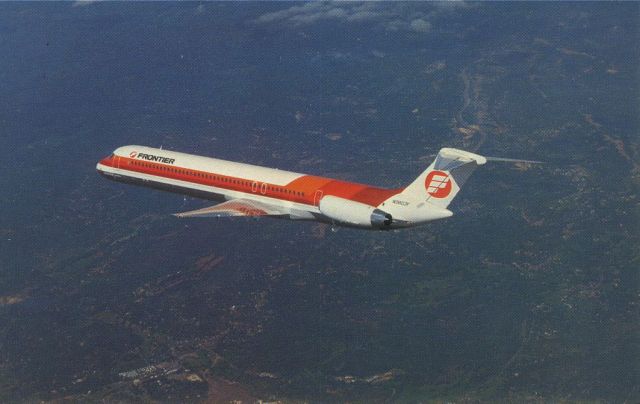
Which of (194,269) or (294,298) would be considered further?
(194,269)

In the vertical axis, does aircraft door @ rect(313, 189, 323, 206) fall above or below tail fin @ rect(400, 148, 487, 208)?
below

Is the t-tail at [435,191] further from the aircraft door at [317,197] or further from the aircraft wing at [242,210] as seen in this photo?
the aircraft wing at [242,210]

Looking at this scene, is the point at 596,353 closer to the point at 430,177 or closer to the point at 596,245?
the point at 596,245

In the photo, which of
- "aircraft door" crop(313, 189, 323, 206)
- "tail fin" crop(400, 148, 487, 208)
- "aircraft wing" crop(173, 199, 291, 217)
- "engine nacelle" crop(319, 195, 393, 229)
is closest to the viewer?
"tail fin" crop(400, 148, 487, 208)

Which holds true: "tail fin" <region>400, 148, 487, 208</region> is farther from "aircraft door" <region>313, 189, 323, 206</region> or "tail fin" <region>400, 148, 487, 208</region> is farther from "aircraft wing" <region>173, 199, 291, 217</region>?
"aircraft wing" <region>173, 199, 291, 217</region>

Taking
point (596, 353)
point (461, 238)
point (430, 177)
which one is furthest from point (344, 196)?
point (461, 238)

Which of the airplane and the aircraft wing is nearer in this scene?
the airplane

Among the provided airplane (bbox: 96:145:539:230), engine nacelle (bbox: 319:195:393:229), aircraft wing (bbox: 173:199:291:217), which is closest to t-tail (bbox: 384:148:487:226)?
airplane (bbox: 96:145:539:230)
